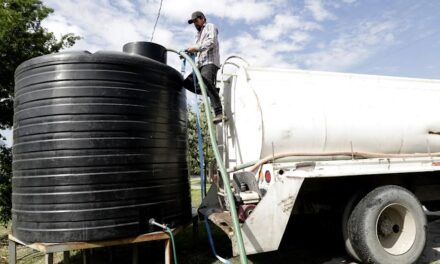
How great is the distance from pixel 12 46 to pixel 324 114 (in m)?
8.25

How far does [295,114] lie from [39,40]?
27.9ft

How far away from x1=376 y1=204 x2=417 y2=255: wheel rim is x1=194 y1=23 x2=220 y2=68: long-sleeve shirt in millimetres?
3088

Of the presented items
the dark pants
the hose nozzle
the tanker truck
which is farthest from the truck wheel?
the hose nozzle

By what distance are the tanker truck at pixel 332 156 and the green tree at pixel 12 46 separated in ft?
20.3

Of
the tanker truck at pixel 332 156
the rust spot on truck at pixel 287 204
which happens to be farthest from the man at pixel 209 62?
the rust spot on truck at pixel 287 204

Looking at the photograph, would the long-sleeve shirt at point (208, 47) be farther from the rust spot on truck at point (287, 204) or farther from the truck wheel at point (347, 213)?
the truck wheel at point (347, 213)

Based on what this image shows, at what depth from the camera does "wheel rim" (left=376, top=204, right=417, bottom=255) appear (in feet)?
14.4

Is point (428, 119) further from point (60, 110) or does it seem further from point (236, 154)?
point (60, 110)

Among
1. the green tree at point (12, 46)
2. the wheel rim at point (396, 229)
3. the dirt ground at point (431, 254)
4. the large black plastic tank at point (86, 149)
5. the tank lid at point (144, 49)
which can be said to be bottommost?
the dirt ground at point (431, 254)

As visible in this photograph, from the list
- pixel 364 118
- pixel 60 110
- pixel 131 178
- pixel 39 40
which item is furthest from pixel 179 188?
pixel 39 40

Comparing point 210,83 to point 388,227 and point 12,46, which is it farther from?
point 12,46

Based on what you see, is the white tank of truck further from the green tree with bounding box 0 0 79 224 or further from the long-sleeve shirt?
the green tree with bounding box 0 0 79 224

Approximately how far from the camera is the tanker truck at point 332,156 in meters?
4.06

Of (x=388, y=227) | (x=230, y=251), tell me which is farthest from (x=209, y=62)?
(x=388, y=227)
